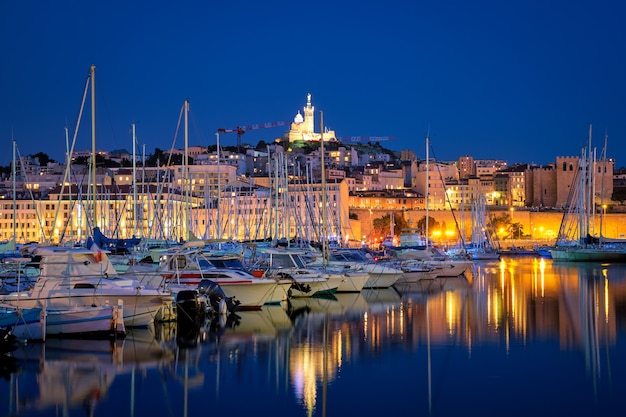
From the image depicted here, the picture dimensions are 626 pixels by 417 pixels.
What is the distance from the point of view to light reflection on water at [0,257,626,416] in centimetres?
1271

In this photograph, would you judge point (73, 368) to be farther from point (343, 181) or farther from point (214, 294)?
point (343, 181)

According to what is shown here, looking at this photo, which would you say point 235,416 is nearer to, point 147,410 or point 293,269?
point 147,410

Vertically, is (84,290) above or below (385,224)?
below

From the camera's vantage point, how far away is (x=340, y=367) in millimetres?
15477

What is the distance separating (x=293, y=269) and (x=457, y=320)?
20.6ft

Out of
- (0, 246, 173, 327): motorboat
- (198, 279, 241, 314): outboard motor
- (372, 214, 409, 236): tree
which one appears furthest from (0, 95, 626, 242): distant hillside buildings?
(0, 246, 173, 327): motorboat

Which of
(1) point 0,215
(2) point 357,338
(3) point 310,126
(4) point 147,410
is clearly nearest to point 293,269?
(2) point 357,338

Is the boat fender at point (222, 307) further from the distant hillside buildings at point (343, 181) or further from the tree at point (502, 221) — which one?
the tree at point (502, 221)

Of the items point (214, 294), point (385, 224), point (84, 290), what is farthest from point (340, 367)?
point (385, 224)

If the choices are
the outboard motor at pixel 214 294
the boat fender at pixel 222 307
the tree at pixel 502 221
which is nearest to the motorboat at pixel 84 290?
the outboard motor at pixel 214 294

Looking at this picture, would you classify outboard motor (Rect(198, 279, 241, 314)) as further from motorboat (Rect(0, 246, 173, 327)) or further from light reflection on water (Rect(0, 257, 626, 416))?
motorboat (Rect(0, 246, 173, 327))

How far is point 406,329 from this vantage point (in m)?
20.7

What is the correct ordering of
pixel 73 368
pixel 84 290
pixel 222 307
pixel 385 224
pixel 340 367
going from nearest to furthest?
pixel 73 368 < pixel 340 367 < pixel 84 290 < pixel 222 307 < pixel 385 224

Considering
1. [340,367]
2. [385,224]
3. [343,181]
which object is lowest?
[340,367]
